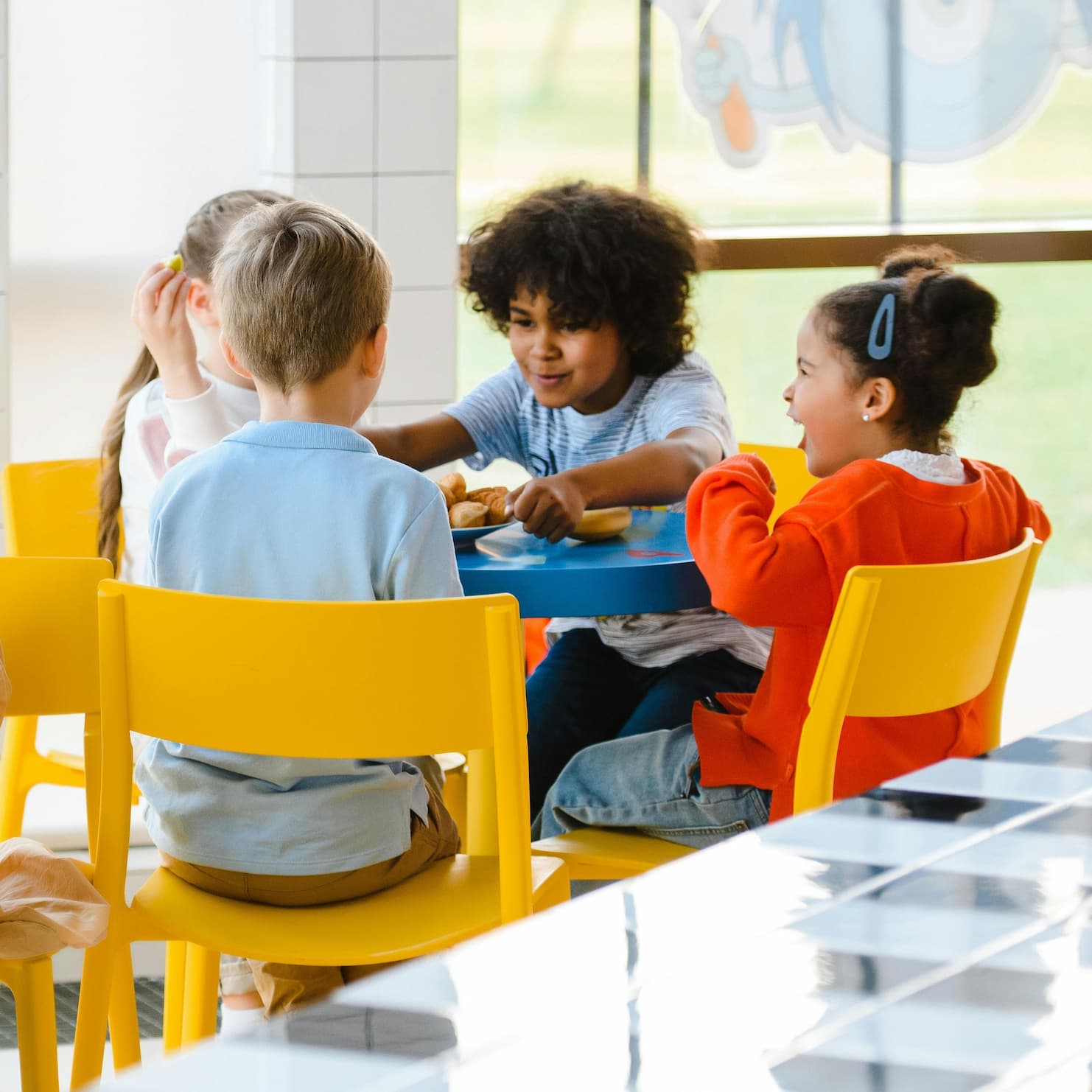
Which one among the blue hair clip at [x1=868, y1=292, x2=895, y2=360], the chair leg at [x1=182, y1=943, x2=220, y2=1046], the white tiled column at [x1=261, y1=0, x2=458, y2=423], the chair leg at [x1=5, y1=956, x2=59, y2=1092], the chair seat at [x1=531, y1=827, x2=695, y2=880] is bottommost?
the chair leg at [x1=182, y1=943, x2=220, y2=1046]

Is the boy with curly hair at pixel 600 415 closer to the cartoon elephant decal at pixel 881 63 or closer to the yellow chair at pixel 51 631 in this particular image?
the yellow chair at pixel 51 631

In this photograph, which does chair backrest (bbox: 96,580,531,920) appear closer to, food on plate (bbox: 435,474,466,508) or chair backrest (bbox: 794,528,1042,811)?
chair backrest (bbox: 794,528,1042,811)

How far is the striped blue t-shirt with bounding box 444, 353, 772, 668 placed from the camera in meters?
1.84

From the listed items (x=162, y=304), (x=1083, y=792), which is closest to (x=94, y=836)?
(x=162, y=304)

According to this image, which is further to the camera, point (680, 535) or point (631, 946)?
point (680, 535)

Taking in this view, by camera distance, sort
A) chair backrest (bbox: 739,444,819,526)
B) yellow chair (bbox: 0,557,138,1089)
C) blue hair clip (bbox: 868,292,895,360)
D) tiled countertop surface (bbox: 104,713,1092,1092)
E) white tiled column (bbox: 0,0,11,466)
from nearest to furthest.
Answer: tiled countertop surface (bbox: 104,713,1092,1092) → yellow chair (bbox: 0,557,138,1089) → blue hair clip (bbox: 868,292,895,360) → chair backrest (bbox: 739,444,819,526) → white tiled column (bbox: 0,0,11,466)

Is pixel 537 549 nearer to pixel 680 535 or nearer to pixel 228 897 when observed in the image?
pixel 680 535

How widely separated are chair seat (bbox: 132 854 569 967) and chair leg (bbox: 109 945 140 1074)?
16cm

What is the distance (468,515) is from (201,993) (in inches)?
23.3

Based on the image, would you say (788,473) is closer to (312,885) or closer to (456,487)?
(456,487)

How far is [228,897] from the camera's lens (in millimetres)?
1286

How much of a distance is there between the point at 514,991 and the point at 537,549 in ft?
4.02

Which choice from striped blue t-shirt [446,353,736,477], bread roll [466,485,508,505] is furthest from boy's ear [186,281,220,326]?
bread roll [466,485,508,505]

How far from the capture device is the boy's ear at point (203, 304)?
1.99 meters
